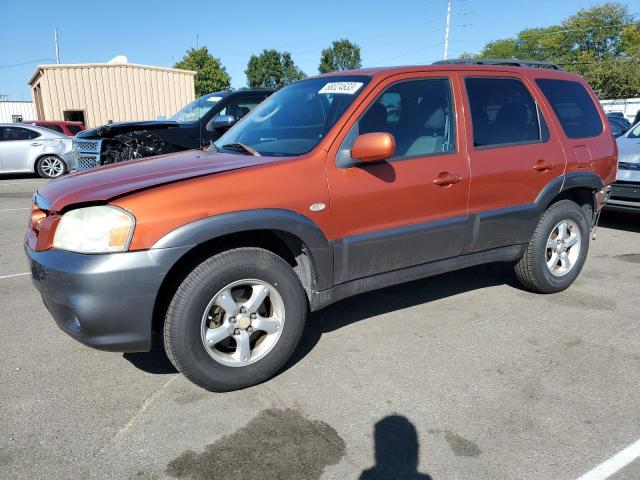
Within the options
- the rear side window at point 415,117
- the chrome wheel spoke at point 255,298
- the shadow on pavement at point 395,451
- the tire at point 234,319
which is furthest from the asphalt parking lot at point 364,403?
the rear side window at point 415,117

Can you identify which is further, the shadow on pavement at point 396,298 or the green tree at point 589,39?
the green tree at point 589,39

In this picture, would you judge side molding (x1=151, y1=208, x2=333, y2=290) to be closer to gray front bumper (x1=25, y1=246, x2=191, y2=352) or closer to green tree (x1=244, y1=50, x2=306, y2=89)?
gray front bumper (x1=25, y1=246, x2=191, y2=352)

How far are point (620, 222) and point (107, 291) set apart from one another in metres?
7.69

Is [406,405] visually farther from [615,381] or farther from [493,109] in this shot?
[493,109]

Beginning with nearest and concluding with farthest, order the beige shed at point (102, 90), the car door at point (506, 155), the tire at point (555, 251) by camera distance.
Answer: the car door at point (506, 155)
the tire at point (555, 251)
the beige shed at point (102, 90)

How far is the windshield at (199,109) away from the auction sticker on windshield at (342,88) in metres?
5.06

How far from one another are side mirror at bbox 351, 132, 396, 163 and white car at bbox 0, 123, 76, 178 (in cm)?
1243

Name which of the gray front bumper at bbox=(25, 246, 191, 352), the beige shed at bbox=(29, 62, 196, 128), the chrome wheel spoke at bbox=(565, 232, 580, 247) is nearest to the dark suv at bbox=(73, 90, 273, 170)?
the chrome wheel spoke at bbox=(565, 232, 580, 247)

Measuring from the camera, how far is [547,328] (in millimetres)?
3963

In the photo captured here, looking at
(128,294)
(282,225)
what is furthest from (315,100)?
(128,294)

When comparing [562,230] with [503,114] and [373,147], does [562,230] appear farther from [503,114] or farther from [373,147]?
[373,147]

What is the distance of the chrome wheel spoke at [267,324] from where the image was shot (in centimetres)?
305

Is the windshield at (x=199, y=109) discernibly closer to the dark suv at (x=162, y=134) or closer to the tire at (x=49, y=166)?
the dark suv at (x=162, y=134)

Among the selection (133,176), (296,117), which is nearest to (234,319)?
(133,176)
